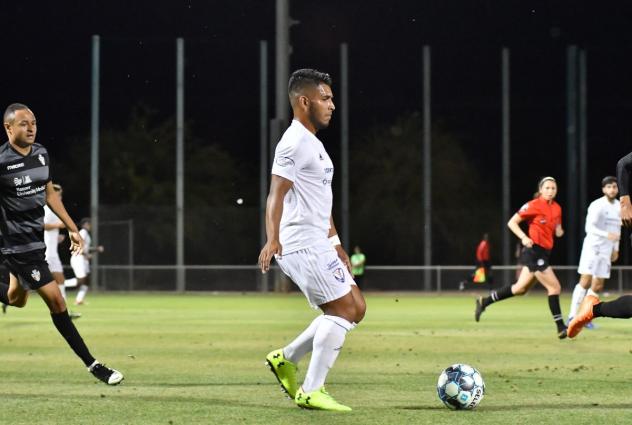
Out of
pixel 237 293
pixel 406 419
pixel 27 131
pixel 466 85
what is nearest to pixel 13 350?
pixel 27 131

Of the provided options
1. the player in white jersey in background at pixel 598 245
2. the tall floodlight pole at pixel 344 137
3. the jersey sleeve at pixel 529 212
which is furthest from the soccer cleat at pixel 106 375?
the tall floodlight pole at pixel 344 137

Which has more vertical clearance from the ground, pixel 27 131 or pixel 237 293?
pixel 27 131

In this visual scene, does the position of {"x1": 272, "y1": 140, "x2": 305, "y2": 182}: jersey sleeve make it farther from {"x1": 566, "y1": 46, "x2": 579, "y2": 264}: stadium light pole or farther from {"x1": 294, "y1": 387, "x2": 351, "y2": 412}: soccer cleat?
{"x1": 566, "y1": 46, "x2": 579, "y2": 264}: stadium light pole

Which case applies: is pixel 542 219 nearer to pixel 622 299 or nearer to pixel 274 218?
pixel 622 299

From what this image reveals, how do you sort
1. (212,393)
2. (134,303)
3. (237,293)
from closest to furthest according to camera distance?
(212,393) → (134,303) → (237,293)

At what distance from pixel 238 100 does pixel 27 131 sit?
50.0m

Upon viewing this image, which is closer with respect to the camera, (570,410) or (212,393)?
(570,410)

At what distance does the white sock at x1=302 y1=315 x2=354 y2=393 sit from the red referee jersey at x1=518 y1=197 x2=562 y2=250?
9.19 metres

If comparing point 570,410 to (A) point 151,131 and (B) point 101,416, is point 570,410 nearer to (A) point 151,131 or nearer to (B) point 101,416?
(B) point 101,416

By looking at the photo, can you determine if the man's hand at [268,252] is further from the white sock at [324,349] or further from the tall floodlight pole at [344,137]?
the tall floodlight pole at [344,137]

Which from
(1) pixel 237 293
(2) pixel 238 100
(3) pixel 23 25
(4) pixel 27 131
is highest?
(3) pixel 23 25

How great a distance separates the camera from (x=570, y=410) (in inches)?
326

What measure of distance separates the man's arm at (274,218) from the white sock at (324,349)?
590mm

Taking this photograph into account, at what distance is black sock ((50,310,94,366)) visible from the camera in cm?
985
